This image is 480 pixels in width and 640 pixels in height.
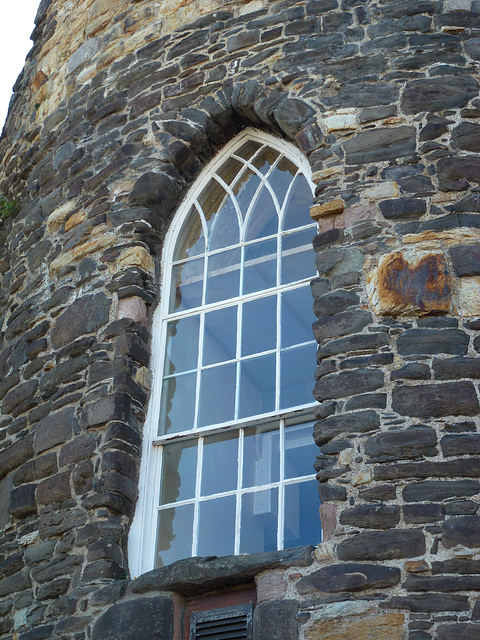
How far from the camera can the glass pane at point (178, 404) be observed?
22.6ft

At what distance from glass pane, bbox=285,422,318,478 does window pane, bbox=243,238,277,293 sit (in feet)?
3.96

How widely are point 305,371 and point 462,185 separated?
5.32 ft

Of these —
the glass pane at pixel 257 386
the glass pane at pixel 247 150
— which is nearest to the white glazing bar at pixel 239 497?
the glass pane at pixel 257 386

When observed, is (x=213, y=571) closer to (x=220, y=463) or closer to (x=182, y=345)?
(x=220, y=463)

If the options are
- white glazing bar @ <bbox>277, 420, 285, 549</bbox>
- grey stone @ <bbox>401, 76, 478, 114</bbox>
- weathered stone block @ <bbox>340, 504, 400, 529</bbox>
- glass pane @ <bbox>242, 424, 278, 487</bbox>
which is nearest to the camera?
weathered stone block @ <bbox>340, 504, 400, 529</bbox>

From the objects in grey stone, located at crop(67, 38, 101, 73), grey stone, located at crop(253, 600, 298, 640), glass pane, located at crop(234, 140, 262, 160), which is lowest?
grey stone, located at crop(253, 600, 298, 640)

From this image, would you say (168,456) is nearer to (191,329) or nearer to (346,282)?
(191,329)

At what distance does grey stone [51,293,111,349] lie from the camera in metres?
7.24

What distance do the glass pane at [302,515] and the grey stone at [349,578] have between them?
55cm

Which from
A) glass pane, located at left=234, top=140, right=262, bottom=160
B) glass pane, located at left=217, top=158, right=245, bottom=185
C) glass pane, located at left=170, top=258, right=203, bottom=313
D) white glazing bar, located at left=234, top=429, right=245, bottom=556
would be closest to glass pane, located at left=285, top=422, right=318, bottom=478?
white glazing bar, located at left=234, top=429, right=245, bottom=556

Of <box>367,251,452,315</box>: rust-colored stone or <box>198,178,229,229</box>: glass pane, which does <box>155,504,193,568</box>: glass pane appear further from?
<box>198,178,229,229</box>: glass pane

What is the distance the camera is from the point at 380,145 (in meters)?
6.89

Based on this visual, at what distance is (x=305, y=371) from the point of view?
6645mm

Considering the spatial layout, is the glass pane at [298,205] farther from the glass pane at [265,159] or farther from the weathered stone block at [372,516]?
the weathered stone block at [372,516]
